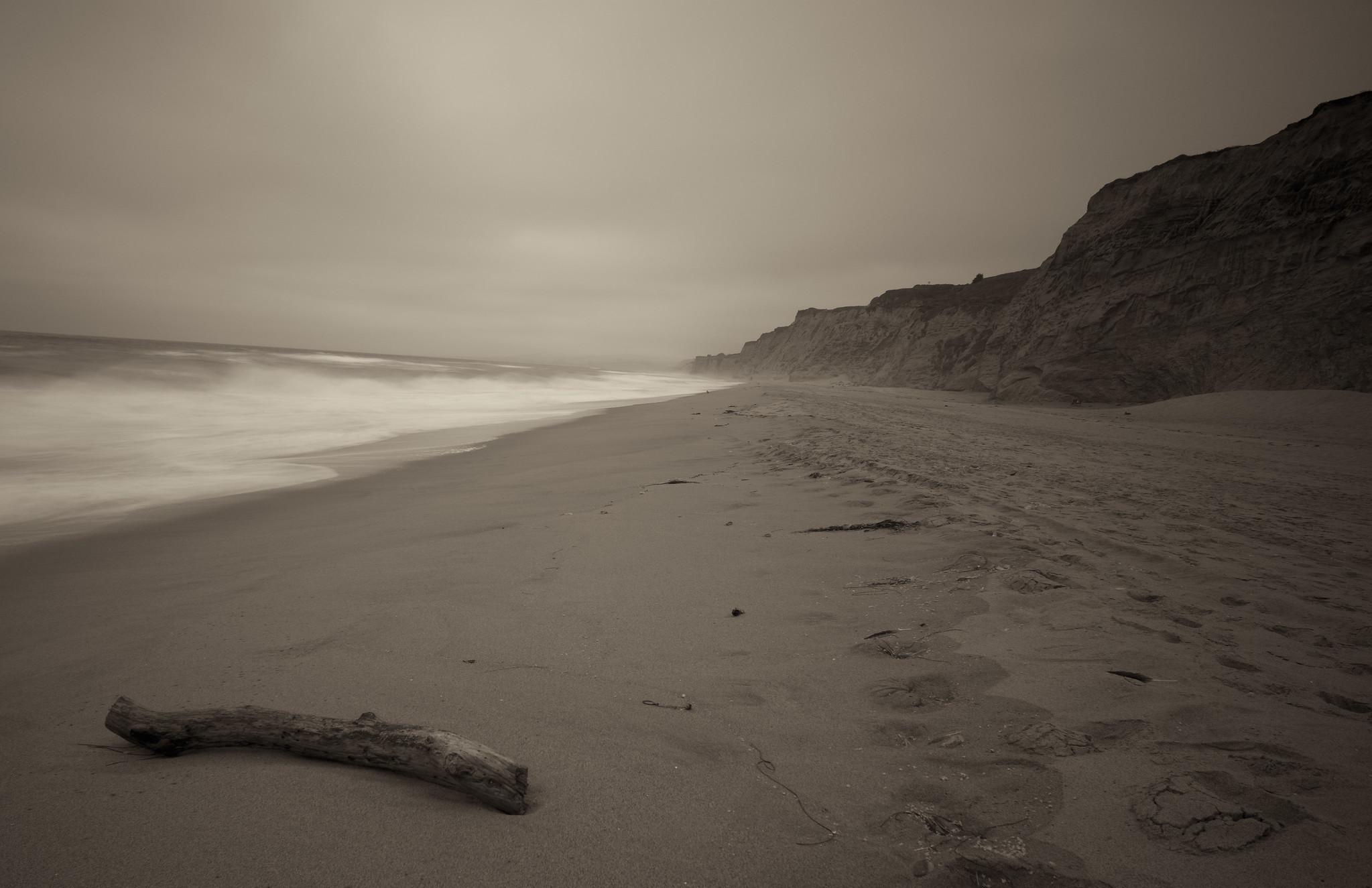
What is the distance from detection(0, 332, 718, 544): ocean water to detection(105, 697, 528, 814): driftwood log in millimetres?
5223

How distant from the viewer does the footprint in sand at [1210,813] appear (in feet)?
4.80

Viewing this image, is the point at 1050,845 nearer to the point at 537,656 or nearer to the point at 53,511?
the point at 537,656

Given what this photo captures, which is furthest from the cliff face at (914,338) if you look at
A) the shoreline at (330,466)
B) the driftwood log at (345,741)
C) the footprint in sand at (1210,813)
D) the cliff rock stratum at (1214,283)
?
the driftwood log at (345,741)

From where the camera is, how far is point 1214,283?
52.9ft

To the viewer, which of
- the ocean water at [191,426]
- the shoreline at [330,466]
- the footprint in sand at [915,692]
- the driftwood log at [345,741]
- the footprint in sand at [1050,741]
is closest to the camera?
the driftwood log at [345,741]

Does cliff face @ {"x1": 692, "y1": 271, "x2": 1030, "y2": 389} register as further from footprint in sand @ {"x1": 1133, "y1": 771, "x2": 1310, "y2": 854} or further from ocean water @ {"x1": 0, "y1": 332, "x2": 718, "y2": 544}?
footprint in sand @ {"x1": 1133, "y1": 771, "x2": 1310, "y2": 854}

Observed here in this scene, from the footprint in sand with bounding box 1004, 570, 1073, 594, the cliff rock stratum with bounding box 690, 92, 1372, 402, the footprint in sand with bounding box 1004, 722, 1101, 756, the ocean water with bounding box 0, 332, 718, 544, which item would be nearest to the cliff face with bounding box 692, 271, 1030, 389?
the cliff rock stratum with bounding box 690, 92, 1372, 402

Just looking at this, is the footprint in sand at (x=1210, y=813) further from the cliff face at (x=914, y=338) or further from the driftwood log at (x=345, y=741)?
the cliff face at (x=914, y=338)

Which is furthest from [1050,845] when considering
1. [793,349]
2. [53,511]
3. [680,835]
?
[793,349]

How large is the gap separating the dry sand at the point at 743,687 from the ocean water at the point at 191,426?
7.79 feet

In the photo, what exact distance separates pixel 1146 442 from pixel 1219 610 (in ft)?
27.0

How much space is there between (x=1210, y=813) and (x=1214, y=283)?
68.3 feet

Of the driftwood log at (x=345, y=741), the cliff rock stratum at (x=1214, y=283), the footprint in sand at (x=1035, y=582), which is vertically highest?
the cliff rock stratum at (x=1214, y=283)

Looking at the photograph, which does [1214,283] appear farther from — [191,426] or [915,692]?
[191,426]
